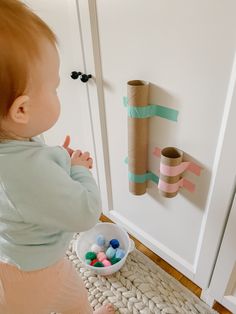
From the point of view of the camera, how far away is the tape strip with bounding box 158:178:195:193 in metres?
0.78

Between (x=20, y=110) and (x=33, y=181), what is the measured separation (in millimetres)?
123

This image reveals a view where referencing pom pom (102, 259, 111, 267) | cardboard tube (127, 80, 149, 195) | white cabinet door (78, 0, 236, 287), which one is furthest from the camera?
pom pom (102, 259, 111, 267)

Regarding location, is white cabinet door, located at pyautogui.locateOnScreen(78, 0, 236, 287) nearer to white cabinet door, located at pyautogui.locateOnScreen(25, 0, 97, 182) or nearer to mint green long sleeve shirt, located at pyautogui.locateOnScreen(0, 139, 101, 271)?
white cabinet door, located at pyautogui.locateOnScreen(25, 0, 97, 182)

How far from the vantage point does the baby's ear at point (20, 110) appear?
441mm

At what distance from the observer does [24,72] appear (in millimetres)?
425

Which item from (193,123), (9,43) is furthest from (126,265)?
(9,43)

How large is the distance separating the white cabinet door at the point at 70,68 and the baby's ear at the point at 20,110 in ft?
1.35

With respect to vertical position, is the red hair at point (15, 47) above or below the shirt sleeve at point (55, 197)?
above

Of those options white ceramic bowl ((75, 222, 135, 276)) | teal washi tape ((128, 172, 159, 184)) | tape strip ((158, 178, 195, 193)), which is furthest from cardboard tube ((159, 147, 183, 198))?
white ceramic bowl ((75, 222, 135, 276))

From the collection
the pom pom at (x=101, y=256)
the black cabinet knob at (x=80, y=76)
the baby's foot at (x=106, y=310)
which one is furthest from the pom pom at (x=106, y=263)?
the black cabinet knob at (x=80, y=76)

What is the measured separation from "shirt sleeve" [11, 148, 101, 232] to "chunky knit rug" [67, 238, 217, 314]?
1.85 feet

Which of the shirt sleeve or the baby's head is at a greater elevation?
the baby's head

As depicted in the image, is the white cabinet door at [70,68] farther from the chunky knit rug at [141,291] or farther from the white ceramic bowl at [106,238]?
the chunky knit rug at [141,291]

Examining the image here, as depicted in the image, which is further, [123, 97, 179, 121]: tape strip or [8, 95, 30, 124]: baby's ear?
[123, 97, 179, 121]: tape strip
